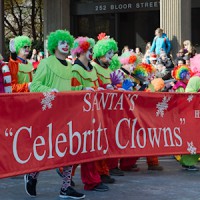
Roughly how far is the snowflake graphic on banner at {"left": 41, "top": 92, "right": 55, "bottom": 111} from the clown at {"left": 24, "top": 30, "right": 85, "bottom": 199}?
20 cm

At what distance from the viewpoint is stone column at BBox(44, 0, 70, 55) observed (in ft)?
77.7

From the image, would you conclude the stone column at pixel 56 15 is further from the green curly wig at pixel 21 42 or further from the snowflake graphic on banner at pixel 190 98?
the snowflake graphic on banner at pixel 190 98

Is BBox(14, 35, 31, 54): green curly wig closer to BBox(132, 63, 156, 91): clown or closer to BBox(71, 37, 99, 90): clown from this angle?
BBox(71, 37, 99, 90): clown

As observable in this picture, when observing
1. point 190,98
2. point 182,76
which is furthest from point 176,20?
point 190,98

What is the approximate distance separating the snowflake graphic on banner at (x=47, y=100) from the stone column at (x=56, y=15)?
1710 centimetres

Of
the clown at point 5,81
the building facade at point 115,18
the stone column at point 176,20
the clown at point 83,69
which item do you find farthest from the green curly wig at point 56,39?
the building facade at point 115,18

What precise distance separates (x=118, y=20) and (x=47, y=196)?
16.2m

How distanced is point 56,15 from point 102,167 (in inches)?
644

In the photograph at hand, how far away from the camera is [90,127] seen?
23.7ft

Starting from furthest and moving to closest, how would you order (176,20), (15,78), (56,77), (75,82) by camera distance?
(176,20)
(15,78)
(75,82)
(56,77)

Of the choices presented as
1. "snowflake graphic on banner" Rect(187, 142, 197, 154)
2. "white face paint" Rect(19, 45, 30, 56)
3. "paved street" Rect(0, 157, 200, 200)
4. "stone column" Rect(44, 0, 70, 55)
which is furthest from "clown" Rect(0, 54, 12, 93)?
"stone column" Rect(44, 0, 70, 55)

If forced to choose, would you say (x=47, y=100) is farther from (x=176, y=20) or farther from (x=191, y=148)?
(x=176, y=20)

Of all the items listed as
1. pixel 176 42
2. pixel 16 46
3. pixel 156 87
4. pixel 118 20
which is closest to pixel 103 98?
pixel 16 46

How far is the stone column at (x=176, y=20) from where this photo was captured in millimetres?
17922
